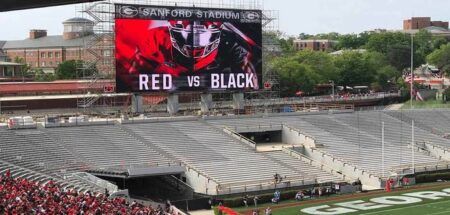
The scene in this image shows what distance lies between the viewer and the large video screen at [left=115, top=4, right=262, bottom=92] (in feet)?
147

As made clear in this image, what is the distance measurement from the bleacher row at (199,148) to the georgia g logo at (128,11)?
21.4ft

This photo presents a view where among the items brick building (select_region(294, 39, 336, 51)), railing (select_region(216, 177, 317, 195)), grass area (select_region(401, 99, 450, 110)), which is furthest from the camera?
brick building (select_region(294, 39, 336, 51))

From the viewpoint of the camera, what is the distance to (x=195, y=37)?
4728cm

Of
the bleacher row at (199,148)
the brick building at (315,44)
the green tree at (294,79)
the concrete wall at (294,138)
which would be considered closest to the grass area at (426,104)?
the green tree at (294,79)

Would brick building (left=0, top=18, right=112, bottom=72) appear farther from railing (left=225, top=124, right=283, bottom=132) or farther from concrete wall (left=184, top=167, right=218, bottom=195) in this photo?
concrete wall (left=184, top=167, right=218, bottom=195)

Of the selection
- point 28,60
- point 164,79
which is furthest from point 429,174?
point 28,60

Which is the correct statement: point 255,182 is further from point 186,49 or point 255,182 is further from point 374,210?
point 186,49

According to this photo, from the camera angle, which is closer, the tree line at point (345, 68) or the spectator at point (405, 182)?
the spectator at point (405, 182)

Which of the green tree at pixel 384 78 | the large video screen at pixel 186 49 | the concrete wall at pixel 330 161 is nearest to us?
the concrete wall at pixel 330 161

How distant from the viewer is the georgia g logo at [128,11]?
44812mm

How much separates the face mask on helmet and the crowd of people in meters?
A: 19.7

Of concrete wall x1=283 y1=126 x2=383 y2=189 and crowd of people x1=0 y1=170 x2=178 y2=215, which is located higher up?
crowd of people x1=0 y1=170 x2=178 y2=215

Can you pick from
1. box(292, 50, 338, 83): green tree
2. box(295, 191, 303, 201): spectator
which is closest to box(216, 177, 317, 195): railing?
box(295, 191, 303, 201): spectator

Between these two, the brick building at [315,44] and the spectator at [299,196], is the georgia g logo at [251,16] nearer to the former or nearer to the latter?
the spectator at [299,196]
